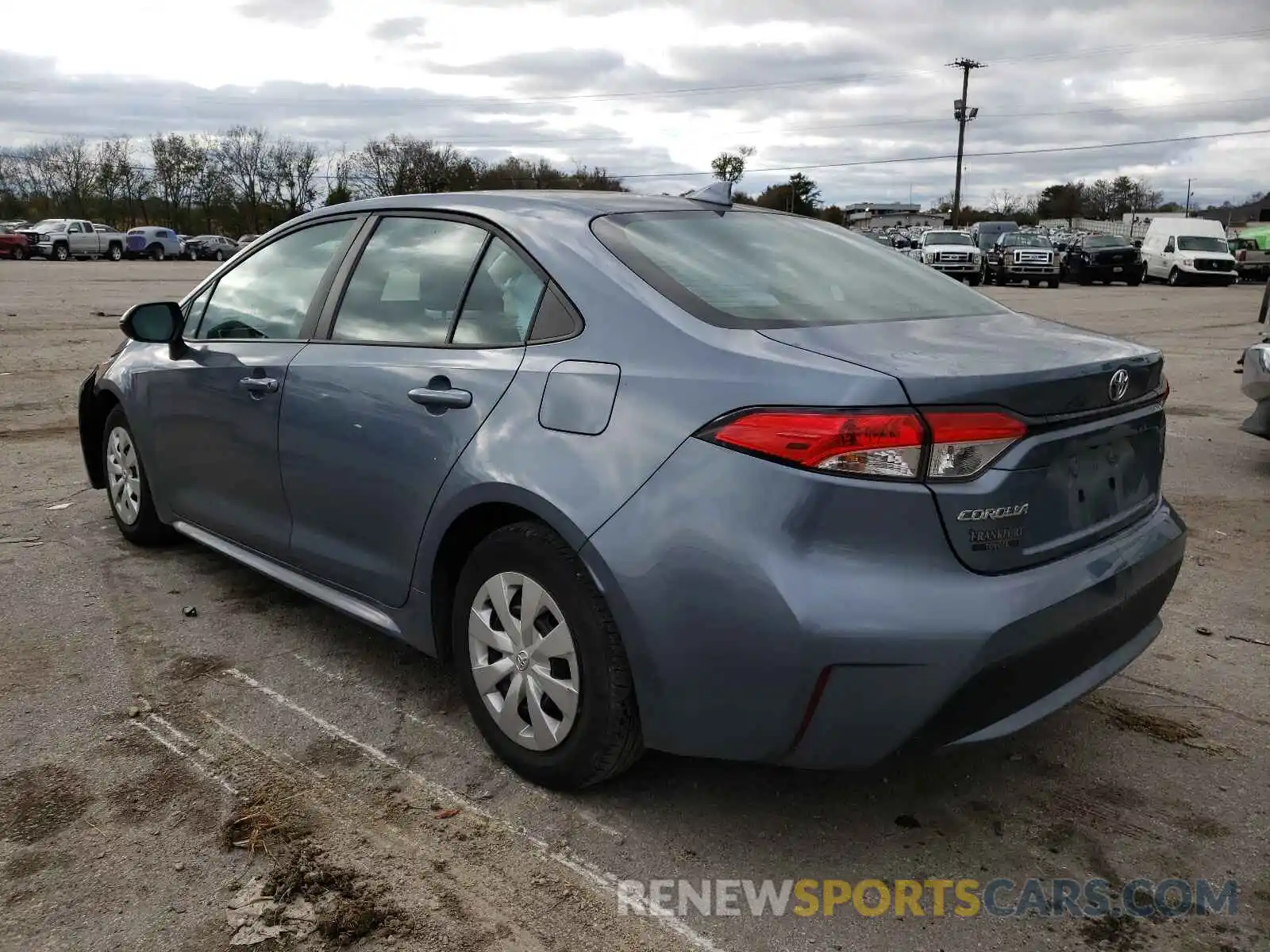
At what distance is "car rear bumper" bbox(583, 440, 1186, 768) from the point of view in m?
2.25

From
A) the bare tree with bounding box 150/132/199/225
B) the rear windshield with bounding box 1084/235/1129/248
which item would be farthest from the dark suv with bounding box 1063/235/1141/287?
the bare tree with bounding box 150/132/199/225

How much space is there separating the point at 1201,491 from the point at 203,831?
5.68 metres

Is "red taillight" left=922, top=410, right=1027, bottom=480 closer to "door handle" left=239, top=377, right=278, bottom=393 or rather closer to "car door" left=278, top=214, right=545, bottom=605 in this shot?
"car door" left=278, top=214, right=545, bottom=605

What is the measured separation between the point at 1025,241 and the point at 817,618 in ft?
114

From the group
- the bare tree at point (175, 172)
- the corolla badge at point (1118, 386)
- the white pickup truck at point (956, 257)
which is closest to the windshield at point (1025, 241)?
the white pickup truck at point (956, 257)

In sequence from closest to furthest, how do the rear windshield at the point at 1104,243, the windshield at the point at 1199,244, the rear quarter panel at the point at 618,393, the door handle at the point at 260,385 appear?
the rear quarter panel at the point at 618,393 < the door handle at the point at 260,385 < the windshield at the point at 1199,244 < the rear windshield at the point at 1104,243

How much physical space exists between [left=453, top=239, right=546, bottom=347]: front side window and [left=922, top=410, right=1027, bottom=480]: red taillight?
3.91 ft

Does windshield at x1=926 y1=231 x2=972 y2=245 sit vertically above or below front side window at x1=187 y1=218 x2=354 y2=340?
above

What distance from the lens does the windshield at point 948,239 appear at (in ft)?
113

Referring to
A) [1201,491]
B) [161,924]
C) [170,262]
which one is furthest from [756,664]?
[170,262]

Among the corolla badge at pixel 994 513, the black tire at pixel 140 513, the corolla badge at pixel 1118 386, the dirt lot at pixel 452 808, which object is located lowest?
the dirt lot at pixel 452 808

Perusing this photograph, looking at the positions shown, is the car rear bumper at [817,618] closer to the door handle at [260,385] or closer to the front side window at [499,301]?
the front side window at [499,301]

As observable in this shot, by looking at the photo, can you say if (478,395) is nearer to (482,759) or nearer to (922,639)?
(482,759)

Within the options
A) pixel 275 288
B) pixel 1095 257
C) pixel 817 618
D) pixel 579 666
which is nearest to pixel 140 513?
pixel 275 288
